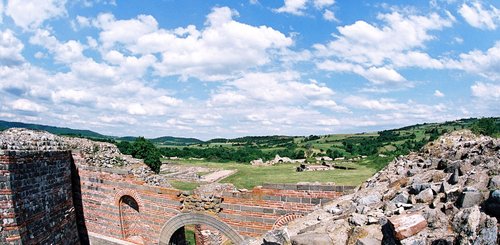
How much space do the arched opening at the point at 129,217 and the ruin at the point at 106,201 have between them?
0.03m

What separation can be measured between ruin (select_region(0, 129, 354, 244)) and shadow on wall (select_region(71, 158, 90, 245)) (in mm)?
36

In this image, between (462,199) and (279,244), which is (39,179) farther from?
(462,199)

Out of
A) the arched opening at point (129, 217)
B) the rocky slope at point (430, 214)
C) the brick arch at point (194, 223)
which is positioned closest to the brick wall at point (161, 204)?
the arched opening at point (129, 217)

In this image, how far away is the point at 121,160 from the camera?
47.0 ft

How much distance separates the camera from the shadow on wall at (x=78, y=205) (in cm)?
1308

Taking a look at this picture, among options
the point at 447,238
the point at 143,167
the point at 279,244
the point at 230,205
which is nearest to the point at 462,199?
the point at 447,238

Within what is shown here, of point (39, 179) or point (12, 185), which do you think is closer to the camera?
point (12, 185)

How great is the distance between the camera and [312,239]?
16.1 ft

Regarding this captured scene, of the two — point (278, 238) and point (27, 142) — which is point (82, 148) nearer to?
point (27, 142)

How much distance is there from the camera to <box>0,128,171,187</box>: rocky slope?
32.4 ft

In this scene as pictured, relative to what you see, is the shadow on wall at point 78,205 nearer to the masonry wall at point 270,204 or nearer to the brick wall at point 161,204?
the brick wall at point 161,204

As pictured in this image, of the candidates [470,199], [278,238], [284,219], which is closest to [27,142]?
[284,219]

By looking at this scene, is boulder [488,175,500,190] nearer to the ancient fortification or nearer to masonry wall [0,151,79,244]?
the ancient fortification

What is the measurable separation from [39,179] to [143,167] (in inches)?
149
